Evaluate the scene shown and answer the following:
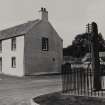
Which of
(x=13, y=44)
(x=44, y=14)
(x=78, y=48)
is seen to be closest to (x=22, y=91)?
(x=13, y=44)

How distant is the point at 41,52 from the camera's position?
33406 millimetres

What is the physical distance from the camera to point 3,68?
113ft

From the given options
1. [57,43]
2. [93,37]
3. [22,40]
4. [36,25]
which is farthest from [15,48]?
[93,37]

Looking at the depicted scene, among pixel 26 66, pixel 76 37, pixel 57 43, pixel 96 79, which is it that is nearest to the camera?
pixel 96 79

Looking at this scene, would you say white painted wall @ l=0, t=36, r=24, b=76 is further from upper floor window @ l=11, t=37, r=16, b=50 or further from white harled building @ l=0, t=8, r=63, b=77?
upper floor window @ l=11, t=37, r=16, b=50

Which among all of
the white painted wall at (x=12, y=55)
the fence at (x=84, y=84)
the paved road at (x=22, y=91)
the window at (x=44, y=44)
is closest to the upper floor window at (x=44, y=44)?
the window at (x=44, y=44)

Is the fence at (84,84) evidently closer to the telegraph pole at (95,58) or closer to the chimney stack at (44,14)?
the telegraph pole at (95,58)

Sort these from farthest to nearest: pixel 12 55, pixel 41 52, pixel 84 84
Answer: pixel 41 52 → pixel 12 55 → pixel 84 84

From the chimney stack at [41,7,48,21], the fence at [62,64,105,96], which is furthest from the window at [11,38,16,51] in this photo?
the fence at [62,64,105,96]

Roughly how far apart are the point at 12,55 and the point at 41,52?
421cm

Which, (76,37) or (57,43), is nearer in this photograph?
(57,43)

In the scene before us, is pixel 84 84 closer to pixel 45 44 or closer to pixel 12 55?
pixel 12 55

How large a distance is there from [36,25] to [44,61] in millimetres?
5361

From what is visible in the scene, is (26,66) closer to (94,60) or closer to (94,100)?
(94,60)
